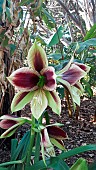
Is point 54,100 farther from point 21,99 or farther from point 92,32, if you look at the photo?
point 92,32

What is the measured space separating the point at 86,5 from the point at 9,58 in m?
0.84

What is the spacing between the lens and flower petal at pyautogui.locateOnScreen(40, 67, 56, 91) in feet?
1.74

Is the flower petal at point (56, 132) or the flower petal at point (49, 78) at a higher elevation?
the flower petal at point (49, 78)

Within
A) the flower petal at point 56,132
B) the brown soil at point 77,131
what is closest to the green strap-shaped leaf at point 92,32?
the flower petal at point 56,132

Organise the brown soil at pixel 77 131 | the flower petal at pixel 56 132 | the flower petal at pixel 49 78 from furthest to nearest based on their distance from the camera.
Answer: the brown soil at pixel 77 131, the flower petal at pixel 56 132, the flower petal at pixel 49 78

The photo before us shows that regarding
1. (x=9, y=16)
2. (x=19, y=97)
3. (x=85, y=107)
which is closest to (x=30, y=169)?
(x=19, y=97)

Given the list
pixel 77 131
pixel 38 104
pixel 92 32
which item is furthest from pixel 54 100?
pixel 77 131

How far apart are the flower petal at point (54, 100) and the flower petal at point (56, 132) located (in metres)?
0.10

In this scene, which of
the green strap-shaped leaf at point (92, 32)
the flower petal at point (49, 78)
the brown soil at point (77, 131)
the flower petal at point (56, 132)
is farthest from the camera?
the brown soil at point (77, 131)

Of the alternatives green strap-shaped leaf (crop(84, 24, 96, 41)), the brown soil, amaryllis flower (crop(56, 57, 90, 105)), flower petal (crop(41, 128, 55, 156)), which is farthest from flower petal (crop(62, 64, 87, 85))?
the brown soil

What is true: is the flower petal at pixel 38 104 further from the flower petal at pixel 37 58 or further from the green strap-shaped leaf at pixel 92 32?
the green strap-shaped leaf at pixel 92 32

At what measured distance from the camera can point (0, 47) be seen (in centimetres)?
122

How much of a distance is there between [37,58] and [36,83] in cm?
5

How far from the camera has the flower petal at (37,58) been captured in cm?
55
